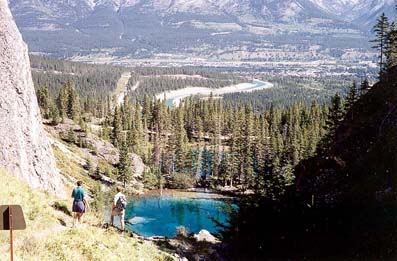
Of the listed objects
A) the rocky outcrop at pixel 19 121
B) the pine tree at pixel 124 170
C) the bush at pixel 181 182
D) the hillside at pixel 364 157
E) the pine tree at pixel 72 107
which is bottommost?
the bush at pixel 181 182

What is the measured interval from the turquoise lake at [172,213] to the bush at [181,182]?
16.7 feet

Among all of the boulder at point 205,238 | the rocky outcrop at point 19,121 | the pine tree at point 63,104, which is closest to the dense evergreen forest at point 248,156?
the pine tree at point 63,104

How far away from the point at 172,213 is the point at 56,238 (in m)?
74.5

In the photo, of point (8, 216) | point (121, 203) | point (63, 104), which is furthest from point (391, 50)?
point (63, 104)

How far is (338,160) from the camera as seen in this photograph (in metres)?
46.4

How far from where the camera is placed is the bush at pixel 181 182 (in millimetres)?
115125

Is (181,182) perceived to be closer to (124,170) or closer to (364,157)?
(124,170)

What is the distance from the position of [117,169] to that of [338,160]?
241 ft

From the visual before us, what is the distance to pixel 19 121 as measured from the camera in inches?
1293

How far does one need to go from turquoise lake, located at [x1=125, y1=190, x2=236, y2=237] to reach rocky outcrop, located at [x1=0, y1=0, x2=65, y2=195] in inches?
1694

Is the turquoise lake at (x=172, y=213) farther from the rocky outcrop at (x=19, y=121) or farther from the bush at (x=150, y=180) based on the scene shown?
the rocky outcrop at (x=19, y=121)

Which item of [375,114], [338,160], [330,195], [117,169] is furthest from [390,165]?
[117,169]

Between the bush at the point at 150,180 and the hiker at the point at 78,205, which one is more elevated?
the hiker at the point at 78,205

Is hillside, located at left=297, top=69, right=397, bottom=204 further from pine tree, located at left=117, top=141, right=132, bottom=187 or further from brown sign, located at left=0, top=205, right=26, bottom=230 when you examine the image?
pine tree, located at left=117, top=141, right=132, bottom=187
